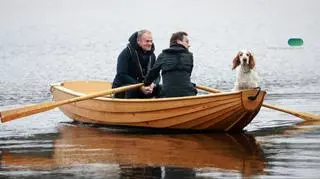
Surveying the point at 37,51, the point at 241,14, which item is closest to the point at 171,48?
the point at 37,51

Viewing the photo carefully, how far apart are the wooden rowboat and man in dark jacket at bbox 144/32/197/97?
12.2 inches

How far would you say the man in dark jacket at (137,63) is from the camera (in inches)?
546

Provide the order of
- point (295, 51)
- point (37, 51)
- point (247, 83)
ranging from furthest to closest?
point (37, 51) → point (295, 51) → point (247, 83)

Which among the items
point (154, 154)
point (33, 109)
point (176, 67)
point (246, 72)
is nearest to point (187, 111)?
point (176, 67)

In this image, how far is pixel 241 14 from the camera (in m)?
85.5

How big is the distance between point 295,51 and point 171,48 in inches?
1147

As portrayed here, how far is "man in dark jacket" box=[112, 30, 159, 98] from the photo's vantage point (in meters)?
13.9

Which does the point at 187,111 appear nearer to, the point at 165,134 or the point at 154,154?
the point at 165,134

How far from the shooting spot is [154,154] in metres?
11.2

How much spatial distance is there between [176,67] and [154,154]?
2272 mm

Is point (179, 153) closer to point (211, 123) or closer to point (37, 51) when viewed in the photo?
point (211, 123)

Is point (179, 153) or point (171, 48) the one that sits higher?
point (171, 48)

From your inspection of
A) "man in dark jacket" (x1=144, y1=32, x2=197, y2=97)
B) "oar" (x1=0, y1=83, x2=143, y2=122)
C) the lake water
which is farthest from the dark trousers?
the lake water

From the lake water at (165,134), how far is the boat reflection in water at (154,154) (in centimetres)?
1
